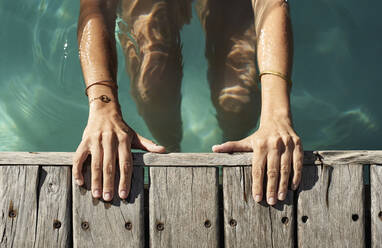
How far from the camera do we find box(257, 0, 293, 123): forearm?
173cm

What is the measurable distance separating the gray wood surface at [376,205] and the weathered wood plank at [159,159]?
55cm

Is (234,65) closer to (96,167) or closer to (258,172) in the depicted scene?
(258,172)

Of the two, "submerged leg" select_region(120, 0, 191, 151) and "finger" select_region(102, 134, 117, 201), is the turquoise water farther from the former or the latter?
"finger" select_region(102, 134, 117, 201)

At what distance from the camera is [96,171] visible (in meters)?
1.53

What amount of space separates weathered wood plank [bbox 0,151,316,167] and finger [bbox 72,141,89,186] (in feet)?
0.22

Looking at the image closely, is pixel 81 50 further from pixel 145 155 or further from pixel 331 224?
pixel 331 224

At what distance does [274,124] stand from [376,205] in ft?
1.80

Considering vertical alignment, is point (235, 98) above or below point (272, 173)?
above

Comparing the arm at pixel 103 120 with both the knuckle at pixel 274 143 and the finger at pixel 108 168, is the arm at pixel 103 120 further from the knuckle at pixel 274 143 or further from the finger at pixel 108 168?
the knuckle at pixel 274 143

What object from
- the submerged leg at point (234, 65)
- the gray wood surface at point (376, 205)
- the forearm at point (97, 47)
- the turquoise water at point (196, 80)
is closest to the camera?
the gray wood surface at point (376, 205)

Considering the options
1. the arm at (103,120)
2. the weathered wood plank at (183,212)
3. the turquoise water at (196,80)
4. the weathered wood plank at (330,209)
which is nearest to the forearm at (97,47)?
the arm at (103,120)

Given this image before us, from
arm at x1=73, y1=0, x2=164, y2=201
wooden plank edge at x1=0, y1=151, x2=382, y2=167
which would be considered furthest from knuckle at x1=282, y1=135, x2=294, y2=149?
arm at x1=73, y1=0, x2=164, y2=201

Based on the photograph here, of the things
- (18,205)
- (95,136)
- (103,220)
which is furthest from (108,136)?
A: (18,205)

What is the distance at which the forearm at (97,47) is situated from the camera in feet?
5.81
